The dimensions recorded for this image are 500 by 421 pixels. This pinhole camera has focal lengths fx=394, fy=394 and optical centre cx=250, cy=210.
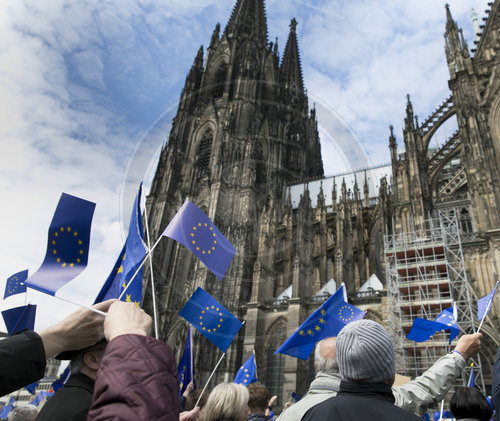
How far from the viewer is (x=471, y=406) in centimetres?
250

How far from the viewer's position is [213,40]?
121ft

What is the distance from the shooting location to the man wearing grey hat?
1263 millimetres

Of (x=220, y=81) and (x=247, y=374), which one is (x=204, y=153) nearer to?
(x=220, y=81)

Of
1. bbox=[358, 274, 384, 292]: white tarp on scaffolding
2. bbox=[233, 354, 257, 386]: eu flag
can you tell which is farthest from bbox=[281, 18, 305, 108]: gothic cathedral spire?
bbox=[233, 354, 257, 386]: eu flag

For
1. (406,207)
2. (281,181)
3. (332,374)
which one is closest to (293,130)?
(281,181)

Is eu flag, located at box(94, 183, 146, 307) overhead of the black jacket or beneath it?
overhead

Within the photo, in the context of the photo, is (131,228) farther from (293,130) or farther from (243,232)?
(293,130)

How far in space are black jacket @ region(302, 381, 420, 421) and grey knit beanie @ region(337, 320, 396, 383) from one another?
0.09ft

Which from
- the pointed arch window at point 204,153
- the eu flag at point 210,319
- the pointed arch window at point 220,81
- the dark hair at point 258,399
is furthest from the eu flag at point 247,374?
the pointed arch window at point 220,81

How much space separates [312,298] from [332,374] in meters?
18.6

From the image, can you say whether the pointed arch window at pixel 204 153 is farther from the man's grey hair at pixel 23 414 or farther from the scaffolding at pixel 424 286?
the man's grey hair at pixel 23 414

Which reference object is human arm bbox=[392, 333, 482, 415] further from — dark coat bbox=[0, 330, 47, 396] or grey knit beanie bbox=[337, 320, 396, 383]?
dark coat bbox=[0, 330, 47, 396]

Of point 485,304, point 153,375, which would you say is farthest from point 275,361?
point 153,375

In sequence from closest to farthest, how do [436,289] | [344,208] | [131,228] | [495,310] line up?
1. [131,228]
2. [495,310]
3. [436,289]
4. [344,208]
